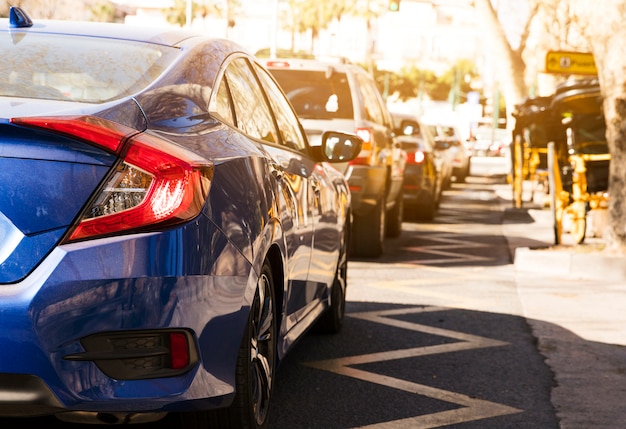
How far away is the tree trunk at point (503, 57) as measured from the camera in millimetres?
35456

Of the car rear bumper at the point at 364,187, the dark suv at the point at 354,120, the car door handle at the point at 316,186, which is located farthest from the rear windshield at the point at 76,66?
the car rear bumper at the point at 364,187

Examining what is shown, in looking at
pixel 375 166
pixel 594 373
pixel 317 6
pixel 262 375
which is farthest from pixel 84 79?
pixel 317 6

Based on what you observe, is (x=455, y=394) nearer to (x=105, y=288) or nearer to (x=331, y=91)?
(x=105, y=288)

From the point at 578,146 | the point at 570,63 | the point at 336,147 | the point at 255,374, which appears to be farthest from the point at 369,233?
the point at 255,374

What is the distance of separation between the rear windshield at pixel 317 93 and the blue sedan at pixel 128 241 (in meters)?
6.84

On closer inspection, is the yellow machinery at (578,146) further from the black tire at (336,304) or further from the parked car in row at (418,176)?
the black tire at (336,304)

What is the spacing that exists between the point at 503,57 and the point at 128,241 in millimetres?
33584

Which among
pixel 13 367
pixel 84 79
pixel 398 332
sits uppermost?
pixel 84 79

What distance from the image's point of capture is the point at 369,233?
38.4 feet

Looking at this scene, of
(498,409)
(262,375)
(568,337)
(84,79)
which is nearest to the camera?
(84,79)

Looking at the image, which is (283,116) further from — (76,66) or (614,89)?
(614,89)

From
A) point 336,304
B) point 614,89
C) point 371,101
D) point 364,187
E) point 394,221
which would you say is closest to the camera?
point 336,304

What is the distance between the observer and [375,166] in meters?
11.3

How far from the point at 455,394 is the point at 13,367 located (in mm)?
2801
